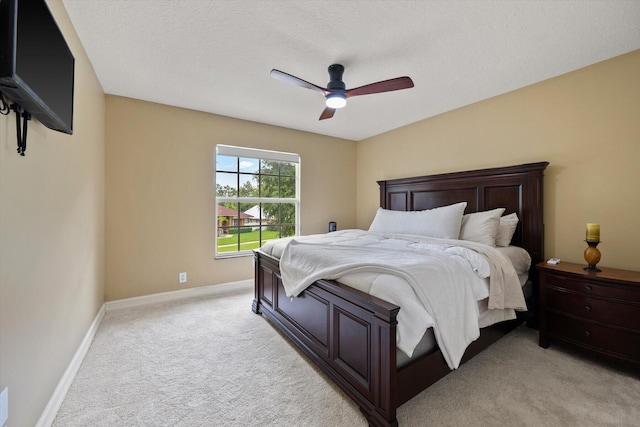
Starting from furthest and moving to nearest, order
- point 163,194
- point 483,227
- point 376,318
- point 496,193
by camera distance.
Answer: point 163,194, point 496,193, point 483,227, point 376,318

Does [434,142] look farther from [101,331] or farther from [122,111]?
[101,331]

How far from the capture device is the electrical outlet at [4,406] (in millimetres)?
1034

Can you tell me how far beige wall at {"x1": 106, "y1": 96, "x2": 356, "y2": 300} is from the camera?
308 cm

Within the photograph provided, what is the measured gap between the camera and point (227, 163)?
3836mm

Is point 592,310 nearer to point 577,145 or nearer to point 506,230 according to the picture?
point 506,230

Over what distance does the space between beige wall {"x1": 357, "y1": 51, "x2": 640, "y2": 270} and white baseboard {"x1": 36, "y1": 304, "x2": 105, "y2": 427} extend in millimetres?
4105

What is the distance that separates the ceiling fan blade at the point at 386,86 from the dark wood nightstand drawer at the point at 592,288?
203 centimetres

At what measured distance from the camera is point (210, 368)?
1.96 meters

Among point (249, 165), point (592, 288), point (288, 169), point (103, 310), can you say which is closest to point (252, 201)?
point (249, 165)

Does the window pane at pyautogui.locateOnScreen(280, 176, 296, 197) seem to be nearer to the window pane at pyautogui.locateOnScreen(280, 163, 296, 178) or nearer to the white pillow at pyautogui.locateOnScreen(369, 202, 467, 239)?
the window pane at pyautogui.locateOnScreen(280, 163, 296, 178)

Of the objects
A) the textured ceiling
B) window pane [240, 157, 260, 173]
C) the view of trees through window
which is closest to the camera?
the textured ceiling

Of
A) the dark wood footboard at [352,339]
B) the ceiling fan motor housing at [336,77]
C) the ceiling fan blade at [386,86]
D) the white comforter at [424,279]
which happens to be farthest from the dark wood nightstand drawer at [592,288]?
the ceiling fan motor housing at [336,77]

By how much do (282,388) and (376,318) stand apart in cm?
89

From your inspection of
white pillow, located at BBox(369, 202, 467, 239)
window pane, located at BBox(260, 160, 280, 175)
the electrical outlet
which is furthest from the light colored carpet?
window pane, located at BBox(260, 160, 280, 175)
